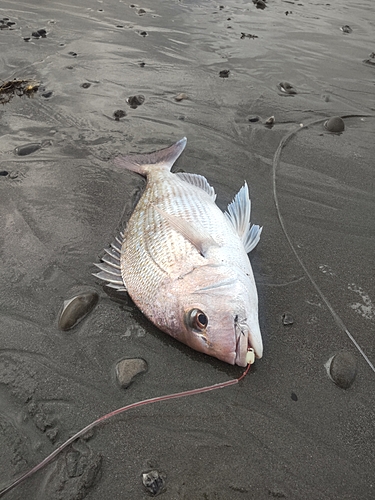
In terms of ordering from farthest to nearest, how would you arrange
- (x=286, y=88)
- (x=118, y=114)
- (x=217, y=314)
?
(x=286, y=88) → (x=118, y=114) → (x=217, y=314)

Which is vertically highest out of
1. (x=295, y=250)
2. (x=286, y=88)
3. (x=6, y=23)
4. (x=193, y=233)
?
(x=6, y=23)

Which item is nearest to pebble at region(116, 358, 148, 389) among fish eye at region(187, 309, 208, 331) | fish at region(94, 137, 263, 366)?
fish at region(94, 137, 263, 366)

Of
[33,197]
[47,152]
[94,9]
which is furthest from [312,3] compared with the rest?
[33,197]

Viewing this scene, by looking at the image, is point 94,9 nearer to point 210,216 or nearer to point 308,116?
point 308,116

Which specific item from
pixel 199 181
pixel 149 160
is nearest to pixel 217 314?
pixel 199 181

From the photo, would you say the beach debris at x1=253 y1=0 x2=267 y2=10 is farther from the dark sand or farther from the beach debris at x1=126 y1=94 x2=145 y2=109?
the beach debris at x1=126 y1=94 x2=145 y2=109

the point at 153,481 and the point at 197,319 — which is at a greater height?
the point at 197,319

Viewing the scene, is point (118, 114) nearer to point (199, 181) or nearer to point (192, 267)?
point (199, 181)

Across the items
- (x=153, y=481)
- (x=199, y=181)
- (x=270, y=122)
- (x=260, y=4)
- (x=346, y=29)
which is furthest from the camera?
(x=260, y=4)

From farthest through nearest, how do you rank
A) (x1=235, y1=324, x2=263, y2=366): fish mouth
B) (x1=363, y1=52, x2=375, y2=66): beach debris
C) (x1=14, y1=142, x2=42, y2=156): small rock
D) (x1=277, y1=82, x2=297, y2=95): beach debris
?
(x1=363, y1=52, x2=375, y2=66): beach debris → (x1=277, y1=82, x2=297, y2=95): beach debris → (x1=14, y1=142, x2=42, y2=156): small rock → (x1=235, y1=324, x2=263, y2=366): fish mouth
